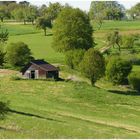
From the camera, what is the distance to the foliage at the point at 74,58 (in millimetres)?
77875

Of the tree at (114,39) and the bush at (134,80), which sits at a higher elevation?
the tree at (114,39)

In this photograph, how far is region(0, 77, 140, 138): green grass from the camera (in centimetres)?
3453

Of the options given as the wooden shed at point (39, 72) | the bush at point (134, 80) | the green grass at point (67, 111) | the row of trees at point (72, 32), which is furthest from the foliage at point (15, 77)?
the row of trees at point (72, 32)

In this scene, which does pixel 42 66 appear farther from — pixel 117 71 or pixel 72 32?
pixel 72 32

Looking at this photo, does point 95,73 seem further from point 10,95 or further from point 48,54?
point 48,54

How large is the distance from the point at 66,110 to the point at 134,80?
2170 cm

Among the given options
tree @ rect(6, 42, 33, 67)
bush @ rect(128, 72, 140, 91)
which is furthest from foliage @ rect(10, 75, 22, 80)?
bush @ rect(128, 72, 140, 91)

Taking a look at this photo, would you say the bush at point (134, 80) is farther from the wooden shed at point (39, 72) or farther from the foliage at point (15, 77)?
the foliage at point (15, 77)

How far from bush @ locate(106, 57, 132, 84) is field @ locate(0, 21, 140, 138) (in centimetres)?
170

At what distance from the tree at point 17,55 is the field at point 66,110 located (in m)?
6.51

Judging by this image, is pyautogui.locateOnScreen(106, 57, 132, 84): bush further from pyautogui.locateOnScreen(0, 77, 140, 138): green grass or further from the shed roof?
the shed roof

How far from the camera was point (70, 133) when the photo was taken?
1357 inches

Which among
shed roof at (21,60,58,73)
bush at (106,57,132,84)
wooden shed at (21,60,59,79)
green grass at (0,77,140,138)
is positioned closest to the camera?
green grass at (0,77,140,138)

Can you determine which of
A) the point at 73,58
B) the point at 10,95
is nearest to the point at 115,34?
the point at 73,58
